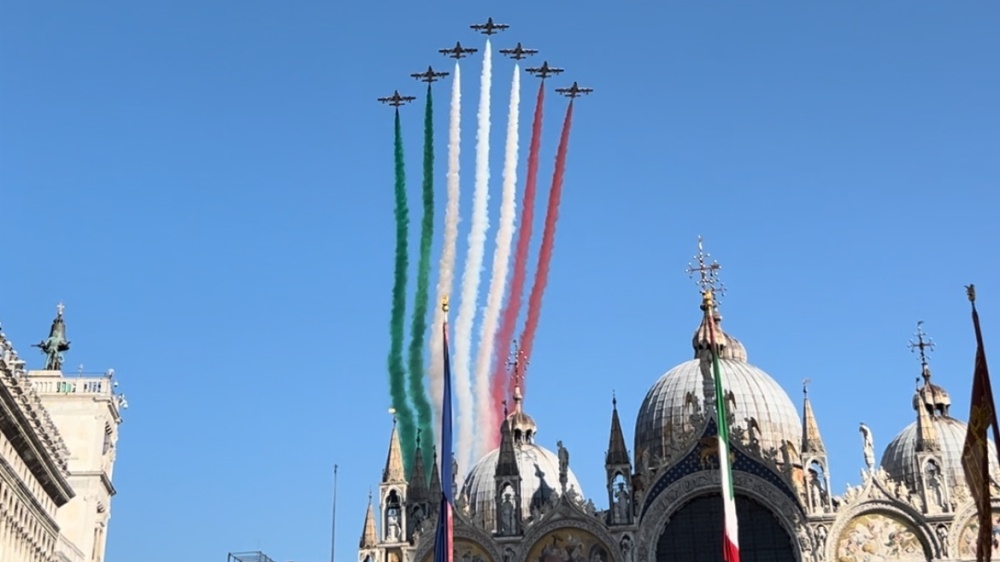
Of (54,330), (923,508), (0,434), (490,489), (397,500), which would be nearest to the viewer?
(0,434)

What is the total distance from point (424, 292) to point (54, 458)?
92.1ft

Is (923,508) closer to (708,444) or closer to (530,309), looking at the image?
(708,444)

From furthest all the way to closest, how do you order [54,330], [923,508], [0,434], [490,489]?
[54,330], [490,489], [923,508], [0,434]

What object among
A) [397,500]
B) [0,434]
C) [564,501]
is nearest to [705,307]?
[564,501]

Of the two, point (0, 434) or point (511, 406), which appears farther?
point (511, 406)

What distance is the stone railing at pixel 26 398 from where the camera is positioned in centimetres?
4950

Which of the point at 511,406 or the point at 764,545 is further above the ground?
the point at 511,406

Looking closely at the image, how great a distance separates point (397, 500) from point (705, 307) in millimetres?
19202

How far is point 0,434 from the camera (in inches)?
2010

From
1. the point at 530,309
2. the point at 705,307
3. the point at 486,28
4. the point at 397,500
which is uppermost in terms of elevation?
the point at 486,28

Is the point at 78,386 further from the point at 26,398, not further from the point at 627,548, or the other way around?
the point at 627,548

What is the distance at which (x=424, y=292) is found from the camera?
269 ft

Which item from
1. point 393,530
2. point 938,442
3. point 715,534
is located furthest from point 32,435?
point 938,442

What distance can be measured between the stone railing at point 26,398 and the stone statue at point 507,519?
21542 mm
